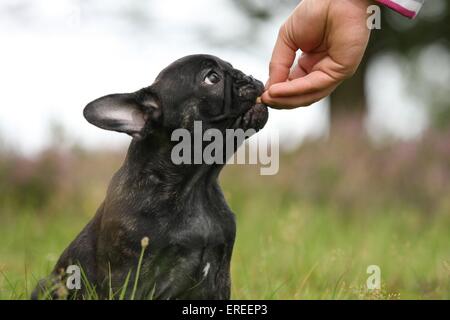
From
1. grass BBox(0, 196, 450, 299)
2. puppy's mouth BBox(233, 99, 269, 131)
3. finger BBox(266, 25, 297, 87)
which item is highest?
finger BBox(266, 25, 297, 87)

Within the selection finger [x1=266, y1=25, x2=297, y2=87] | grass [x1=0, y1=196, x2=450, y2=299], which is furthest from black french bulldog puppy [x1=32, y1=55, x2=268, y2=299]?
grass [x1=0, y1=196, x2=450, y2=299]

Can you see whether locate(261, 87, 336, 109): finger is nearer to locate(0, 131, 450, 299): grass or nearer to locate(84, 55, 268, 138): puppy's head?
locate(84, 55, 268, 138): puppy's head

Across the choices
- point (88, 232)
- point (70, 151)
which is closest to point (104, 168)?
point (70, 151)

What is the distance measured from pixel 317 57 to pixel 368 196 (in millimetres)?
5384

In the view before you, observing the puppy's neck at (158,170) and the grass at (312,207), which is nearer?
the puppy's neck at (158,170)

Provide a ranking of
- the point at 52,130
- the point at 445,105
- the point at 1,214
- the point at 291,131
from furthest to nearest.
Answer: the point at 445,105 → the point at 291,131 → the point at 52,130 → the point at 1,214

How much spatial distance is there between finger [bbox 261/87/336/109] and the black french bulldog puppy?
0.06 metres

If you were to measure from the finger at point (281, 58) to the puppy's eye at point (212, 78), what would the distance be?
34cm

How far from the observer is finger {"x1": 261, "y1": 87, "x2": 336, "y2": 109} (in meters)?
3.74

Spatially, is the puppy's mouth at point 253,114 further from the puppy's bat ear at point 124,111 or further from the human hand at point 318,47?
the puppy's bat ear at point 124,111

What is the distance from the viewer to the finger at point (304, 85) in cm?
367

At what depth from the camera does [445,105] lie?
73.2ft

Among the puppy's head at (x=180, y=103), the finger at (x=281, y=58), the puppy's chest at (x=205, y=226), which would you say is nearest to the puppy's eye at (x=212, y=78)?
the puppy's head at (x=180, y=103)
